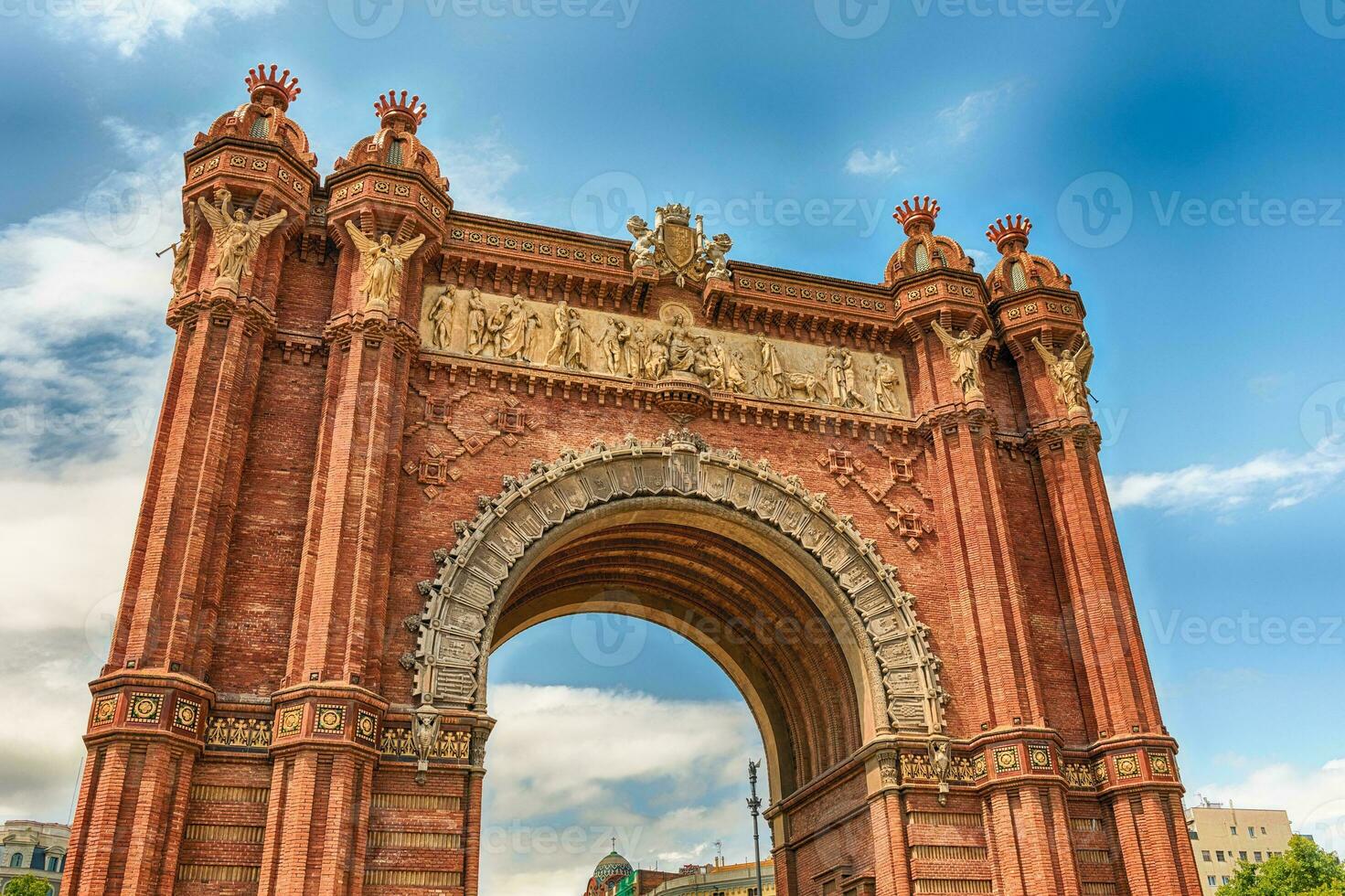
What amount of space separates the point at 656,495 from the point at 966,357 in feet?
22.6

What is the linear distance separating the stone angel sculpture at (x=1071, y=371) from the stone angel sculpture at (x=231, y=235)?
578 inches

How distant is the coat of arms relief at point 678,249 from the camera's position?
20.6m

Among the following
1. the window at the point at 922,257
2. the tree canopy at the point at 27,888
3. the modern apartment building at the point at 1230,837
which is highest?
the window at the point at 922,257

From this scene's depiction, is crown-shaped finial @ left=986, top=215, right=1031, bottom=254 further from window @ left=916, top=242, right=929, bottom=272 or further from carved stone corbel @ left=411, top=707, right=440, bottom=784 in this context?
carved stone corbel @ left=411, top=707, right=440, bottom=784

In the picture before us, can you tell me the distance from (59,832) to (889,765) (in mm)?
70734

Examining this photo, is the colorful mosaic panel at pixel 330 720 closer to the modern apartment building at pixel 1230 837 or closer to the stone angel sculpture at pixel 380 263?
the stone angel sculpture at pixel 380 263

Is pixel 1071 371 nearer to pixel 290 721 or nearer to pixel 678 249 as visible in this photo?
pixel 678 249

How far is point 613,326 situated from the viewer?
2019 centimetres

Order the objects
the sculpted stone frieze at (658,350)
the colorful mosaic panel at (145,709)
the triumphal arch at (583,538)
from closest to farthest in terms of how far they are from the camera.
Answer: the colorful mosaic panel at (145,709) < the triumphal arch at (583,538) < the sculpted stone frieze at (658,350)

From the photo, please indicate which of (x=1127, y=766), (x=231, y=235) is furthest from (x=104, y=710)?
(x=1127, y=766)

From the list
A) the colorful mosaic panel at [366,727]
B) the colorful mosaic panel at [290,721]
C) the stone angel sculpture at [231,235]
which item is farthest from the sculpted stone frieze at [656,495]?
the stone angel sculpture at [231,235]

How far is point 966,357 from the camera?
21.2 metres

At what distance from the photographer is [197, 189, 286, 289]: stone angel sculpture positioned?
17266 millimetres

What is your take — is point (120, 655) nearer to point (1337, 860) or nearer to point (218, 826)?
point (218, 826)
